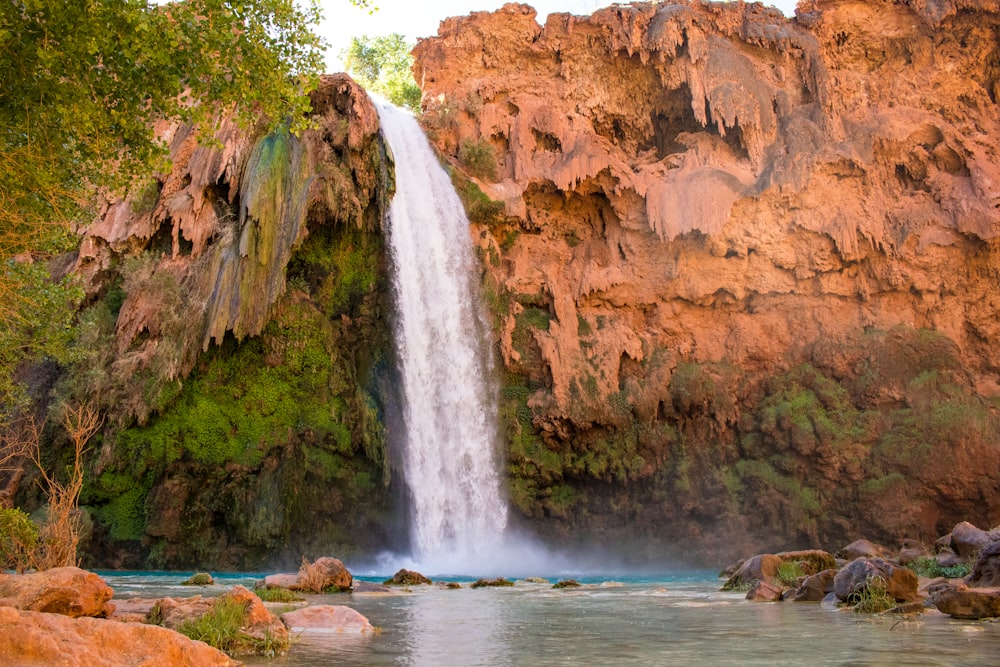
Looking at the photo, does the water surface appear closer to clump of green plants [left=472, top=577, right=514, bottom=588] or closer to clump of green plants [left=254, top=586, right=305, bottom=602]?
clump of green plants [left=254, top=586, right=305, bottom=602]

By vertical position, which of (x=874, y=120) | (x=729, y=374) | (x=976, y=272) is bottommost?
(x=729, y=374)

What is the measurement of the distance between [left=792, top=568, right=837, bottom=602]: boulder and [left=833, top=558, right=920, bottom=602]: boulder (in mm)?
809

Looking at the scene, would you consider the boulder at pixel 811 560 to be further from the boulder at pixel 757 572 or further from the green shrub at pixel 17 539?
the green shrub at pixel 17 539

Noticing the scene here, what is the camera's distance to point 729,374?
28.4 metres

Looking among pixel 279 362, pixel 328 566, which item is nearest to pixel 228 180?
pixel 279 362

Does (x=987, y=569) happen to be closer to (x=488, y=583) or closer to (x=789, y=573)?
(x=789, y=573)

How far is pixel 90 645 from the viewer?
14.1ft

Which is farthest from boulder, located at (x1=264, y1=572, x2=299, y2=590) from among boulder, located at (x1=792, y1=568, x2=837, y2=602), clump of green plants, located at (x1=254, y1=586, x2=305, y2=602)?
boulder, located at (x1=792, y1=568, x2=837, y2=602)

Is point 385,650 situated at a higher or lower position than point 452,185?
lower

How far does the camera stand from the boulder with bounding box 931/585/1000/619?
295 inches

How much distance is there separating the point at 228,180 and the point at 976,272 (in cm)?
2566

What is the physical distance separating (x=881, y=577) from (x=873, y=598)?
1.82ft

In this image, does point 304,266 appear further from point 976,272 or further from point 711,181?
point 976,272

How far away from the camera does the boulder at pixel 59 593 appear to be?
237 inches
